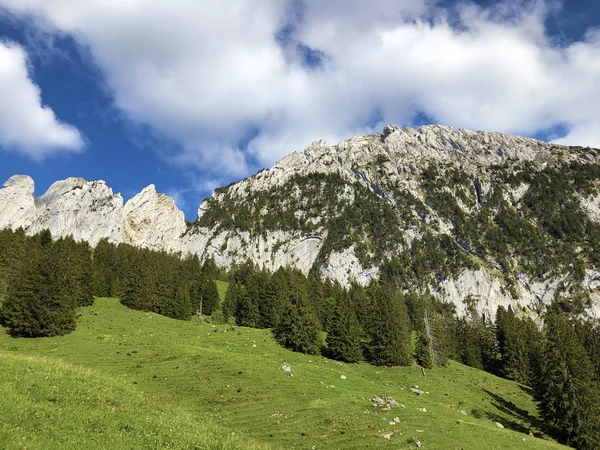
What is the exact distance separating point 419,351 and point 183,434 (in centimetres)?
5953

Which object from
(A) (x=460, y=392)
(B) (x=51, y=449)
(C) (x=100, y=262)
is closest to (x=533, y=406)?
(A) (x=460, y=392)

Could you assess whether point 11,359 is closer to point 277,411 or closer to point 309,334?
point 277,411

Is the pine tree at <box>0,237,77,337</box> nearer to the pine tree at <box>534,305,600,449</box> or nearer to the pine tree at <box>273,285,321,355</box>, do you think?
the pine tree at <box>273,285,321,355</box>

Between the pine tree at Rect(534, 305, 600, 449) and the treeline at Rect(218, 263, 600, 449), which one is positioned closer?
the pine tree at Rect(534, 305, 600, 449)

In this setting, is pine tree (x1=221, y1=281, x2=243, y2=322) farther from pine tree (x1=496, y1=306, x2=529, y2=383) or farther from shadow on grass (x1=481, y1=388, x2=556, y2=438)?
pine tree (x1=496, y1=306, x2=529, y2=383)

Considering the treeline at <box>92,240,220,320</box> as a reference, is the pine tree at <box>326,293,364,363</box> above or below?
below

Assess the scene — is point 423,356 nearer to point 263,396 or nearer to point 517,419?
point 517,419

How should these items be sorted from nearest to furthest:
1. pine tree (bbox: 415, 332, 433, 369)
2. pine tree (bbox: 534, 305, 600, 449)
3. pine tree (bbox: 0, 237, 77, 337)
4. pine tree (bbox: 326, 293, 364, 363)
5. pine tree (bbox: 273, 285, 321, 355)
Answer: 1. pine tree (bbox: 534, 305, 600, 449)
2. pine tree (bbox: 0, 237, 77, 337)
3. pine tree (bbox: 273, 285, 321, 355)
4. pine tree (bbox: 326, 293, 364, 363)
5. pine tree (bbox: 415, 332, 433, 369)

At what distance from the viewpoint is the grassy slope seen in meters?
23.5

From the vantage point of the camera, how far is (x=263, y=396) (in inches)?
1137

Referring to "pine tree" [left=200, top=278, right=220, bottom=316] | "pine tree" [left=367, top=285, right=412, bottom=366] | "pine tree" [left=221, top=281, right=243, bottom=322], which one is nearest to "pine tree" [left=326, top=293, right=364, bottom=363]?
"pine tree" [left=367, top=285, right=412, bottom=366]

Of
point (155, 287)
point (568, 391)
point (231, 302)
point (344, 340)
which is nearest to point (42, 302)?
point (155, 287)

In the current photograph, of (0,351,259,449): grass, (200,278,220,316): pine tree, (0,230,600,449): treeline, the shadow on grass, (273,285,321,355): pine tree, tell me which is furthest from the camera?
(200,278,220,316): pine tree

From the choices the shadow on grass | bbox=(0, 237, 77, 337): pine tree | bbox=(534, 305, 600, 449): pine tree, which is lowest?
the shadow on grass
